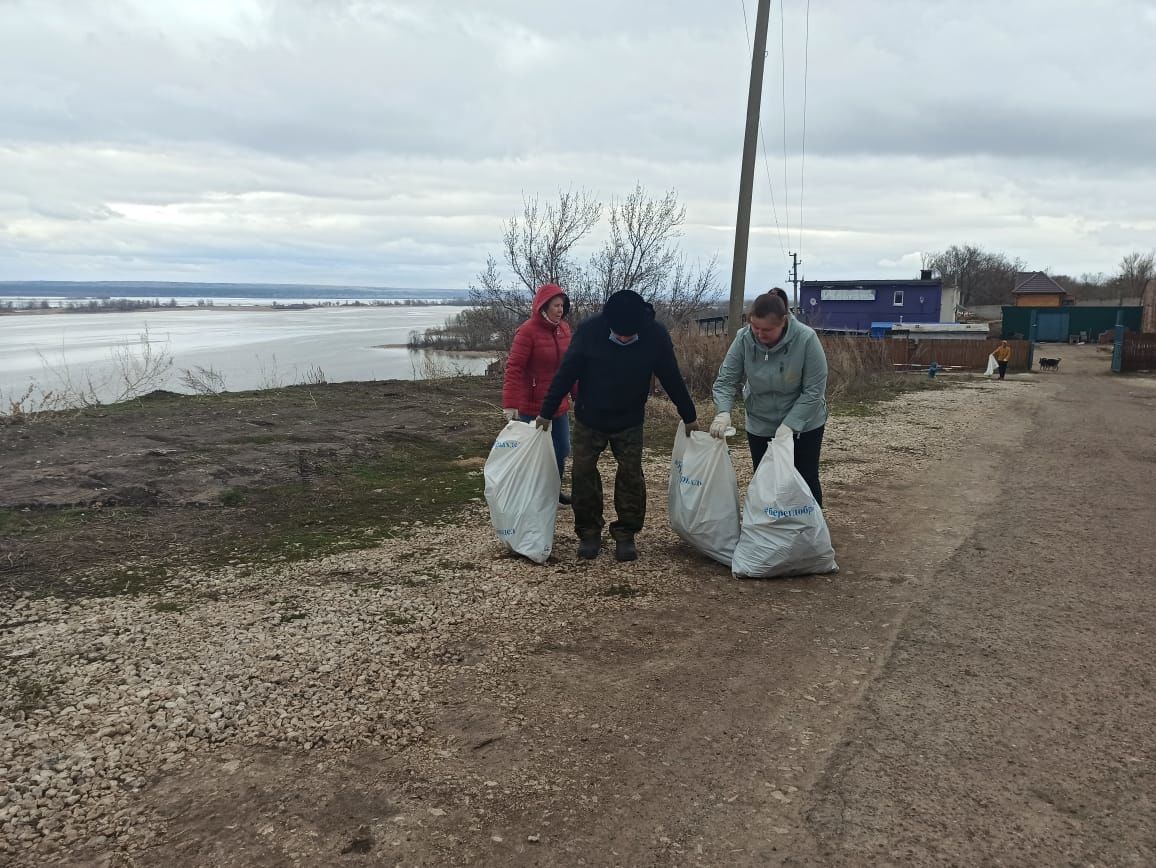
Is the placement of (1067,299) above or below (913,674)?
above

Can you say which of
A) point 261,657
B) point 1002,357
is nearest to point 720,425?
point 261,657

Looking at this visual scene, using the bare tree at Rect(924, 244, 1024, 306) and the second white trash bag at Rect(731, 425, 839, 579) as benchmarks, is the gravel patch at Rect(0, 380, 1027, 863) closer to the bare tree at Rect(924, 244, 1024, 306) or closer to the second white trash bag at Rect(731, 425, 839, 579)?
the second white trash bag at Rect(731, 425, 839, 579)

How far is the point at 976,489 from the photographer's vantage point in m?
7.09

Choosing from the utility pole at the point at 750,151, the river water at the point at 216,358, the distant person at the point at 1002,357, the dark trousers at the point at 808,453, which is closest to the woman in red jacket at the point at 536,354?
the dark trousers at the point at 808,453

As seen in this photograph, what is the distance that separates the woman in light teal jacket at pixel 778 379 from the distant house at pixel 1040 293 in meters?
63.3

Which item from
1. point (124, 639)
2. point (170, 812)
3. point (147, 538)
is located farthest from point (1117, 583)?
point (147, 538)

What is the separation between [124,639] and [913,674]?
3.38m

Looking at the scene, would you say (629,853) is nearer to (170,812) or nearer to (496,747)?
(496,747)

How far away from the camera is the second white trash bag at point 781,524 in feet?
14.6

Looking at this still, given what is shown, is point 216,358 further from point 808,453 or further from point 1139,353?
point 1139,353

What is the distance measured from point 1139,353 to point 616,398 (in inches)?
1035

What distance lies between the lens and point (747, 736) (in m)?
2.90

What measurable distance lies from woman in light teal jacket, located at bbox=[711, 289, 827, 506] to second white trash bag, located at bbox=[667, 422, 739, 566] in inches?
6.3

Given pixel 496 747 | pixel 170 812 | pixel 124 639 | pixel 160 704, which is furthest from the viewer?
pixel 124 639
